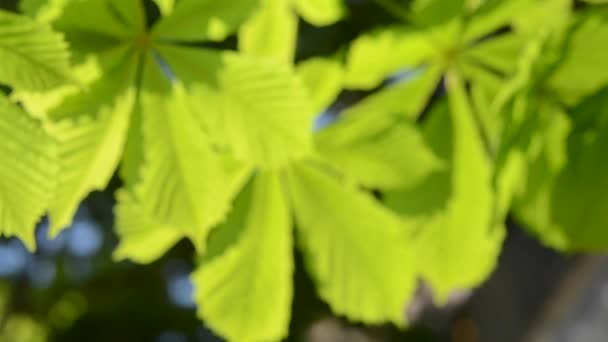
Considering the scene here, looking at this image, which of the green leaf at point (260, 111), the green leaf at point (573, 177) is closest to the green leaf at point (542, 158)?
the green leaf at point (573, 177)

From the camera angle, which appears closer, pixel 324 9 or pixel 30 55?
pixel 30 55

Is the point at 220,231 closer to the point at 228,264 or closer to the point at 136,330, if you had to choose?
the point at 228,264

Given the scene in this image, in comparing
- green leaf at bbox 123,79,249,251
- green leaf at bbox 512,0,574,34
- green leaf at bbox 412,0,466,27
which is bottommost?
green leaf at bbox 512,0,574,34

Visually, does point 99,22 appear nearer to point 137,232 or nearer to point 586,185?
point 137,232

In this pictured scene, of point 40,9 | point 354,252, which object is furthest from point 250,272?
point 40,9

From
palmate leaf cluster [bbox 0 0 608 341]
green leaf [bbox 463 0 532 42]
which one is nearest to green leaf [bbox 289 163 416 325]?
A: palmate leaf cluster [bbox 0 0 608 341]

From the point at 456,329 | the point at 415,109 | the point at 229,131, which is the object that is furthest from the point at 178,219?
the point at 456,329

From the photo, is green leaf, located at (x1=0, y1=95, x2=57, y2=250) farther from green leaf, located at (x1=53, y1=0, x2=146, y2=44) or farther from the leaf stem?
the leaf stem
